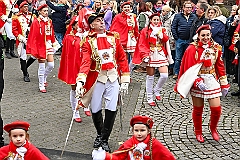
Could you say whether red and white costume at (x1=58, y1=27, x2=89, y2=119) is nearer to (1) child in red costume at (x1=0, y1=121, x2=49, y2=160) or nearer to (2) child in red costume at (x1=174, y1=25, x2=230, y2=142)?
(2) child in red costume at (x1=174, y1=25, x2=230, y2=142)

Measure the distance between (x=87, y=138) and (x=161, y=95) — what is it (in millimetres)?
2892

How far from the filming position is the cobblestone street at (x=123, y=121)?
699 centimetres

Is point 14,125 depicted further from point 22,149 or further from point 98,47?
point 98,47

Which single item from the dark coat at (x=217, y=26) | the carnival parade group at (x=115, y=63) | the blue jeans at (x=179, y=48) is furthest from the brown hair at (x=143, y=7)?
the dark coat at (x=217, y=26)

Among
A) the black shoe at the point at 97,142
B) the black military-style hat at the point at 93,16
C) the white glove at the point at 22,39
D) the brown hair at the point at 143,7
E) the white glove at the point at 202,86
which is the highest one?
the black military-style hat at the point at 93,16

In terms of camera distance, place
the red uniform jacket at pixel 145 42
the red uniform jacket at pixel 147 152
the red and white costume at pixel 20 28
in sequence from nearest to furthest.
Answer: the red uniform jacket at pixel 147 152
the red uniform jacket at pixel 145 42
the red and white costume at pixel 20 28

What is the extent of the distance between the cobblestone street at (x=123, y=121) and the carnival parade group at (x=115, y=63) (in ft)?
0.78

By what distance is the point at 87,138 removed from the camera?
7477mm

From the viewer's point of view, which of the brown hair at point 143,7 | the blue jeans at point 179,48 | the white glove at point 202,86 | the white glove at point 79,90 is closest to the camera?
the white glove at point 79,90

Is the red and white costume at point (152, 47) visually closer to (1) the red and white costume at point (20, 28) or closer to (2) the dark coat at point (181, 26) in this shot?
(2) the dark coat at point (181, 26)

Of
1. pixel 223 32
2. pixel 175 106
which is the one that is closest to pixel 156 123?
pixel 175 106

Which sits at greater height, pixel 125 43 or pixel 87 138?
pixel 125 43

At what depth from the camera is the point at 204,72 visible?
7.08 meters

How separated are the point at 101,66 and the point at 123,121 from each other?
1.94 metres
